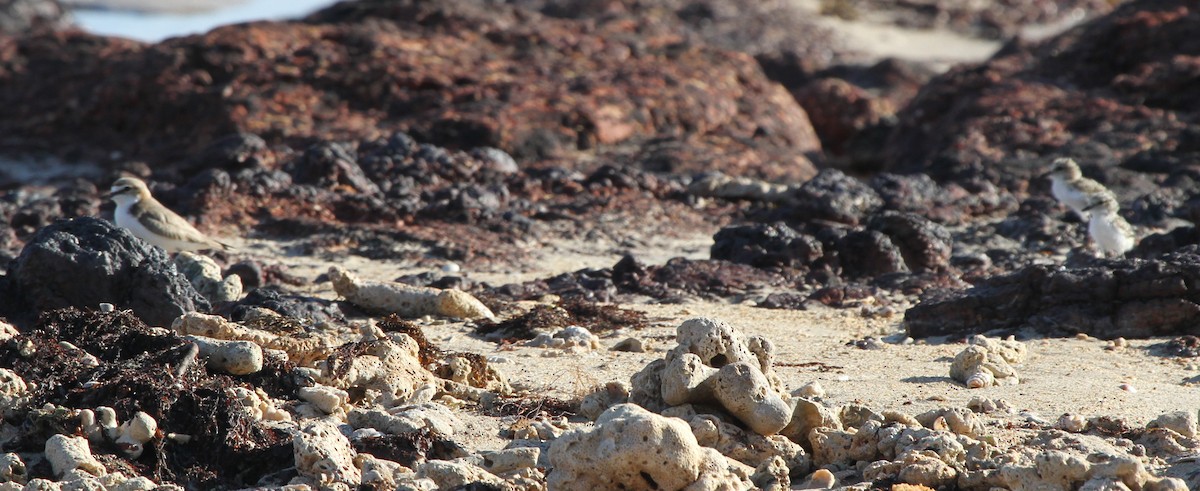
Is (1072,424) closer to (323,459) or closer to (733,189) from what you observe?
(323,459)

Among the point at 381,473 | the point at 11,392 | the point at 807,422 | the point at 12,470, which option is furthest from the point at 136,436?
the point at 807,422

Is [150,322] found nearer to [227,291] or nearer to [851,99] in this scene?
[227,291]

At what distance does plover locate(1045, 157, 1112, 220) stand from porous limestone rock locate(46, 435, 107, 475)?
25.8 ft

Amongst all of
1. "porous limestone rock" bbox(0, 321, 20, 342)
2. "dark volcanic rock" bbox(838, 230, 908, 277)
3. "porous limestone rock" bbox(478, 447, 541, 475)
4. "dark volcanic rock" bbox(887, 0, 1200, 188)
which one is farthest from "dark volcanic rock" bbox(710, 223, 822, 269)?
"porous limestone rock" bbox(0, 321, 20, 342)

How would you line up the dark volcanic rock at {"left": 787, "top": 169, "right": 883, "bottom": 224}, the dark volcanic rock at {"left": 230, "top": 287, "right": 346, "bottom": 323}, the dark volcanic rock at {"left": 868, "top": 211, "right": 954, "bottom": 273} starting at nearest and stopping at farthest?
the dark volcanic rock at {"left": 230, "top": 287, "right": 346, "bottom": 323}
the dark volcanic rock at {"left": 868, "top": 211, "right": 954, "bottom": 273}
the dark volcanic rock at {"left": 787, "top": 169, "right": 883, "bottom": 224}

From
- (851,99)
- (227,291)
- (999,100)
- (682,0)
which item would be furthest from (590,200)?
(682,0)

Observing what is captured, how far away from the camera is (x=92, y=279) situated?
20.9 feet

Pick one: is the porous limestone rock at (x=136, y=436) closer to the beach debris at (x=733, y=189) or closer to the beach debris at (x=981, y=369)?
the beach debris at (x=981, y=369)

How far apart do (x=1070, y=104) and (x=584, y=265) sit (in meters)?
7.40

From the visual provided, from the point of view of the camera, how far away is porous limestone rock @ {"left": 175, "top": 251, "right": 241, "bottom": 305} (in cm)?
760

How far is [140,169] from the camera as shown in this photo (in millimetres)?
12805

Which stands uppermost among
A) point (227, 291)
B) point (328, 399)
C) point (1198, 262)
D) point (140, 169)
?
point (1198, 262)

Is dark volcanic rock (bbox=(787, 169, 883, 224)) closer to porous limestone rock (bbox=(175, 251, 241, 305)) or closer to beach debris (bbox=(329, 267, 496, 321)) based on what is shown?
beach debris (bbox=(329, 267, 496, 321))

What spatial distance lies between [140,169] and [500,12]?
19.1 ft
